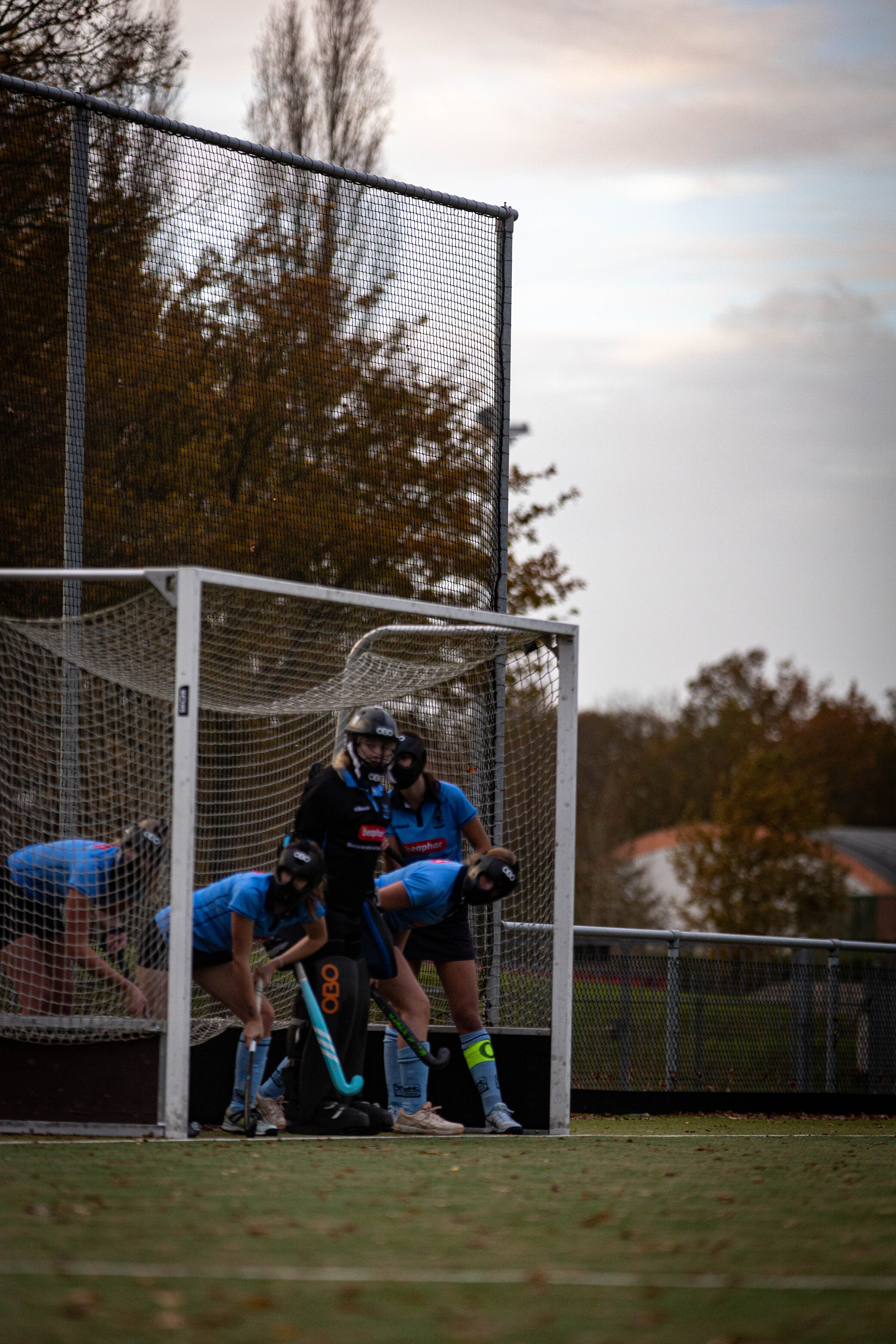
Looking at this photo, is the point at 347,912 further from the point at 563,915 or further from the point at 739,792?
the point at 739,792

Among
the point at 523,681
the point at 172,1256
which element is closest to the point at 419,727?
the point at 523,681

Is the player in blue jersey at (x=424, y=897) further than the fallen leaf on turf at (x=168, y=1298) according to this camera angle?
Yes

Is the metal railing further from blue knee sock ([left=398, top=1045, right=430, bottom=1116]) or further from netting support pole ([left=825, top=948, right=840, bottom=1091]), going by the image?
blue knee sock ([left=398, top=1045, right=430, bottom=1116])

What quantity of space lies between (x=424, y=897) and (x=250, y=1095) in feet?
4.12

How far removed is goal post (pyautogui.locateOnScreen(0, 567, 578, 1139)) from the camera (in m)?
7.08

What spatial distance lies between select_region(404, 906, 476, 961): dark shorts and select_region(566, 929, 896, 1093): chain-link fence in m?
2.19

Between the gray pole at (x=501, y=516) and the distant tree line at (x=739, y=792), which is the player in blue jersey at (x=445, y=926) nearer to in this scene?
the gray pole at (x=501, y=516)

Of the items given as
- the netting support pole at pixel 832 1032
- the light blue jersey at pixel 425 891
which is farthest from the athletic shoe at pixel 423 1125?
the netting support pole at pixel 832 1032

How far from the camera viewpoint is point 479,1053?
8.12 m

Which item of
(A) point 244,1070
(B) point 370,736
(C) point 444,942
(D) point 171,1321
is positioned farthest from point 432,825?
(D) point 171,1321

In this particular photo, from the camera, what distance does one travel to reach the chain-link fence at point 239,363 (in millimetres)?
8594

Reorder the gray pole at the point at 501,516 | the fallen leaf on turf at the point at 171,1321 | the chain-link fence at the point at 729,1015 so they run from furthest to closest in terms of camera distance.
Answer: the chain-link fence at the point at 729,1015, the gray pole at the point at 501,516, the fallen leaf on turf at the point at 171,1321

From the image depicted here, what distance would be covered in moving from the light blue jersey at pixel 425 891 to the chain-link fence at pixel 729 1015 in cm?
246

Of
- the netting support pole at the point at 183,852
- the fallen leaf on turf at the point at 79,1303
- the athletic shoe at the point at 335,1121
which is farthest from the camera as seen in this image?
the athletic shoe at the point at 335,1121
